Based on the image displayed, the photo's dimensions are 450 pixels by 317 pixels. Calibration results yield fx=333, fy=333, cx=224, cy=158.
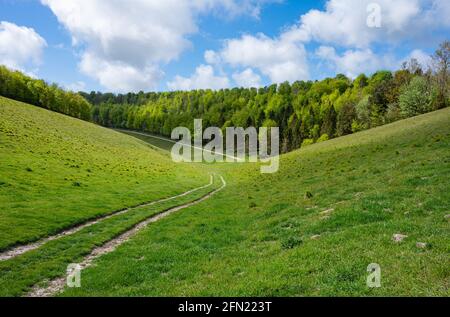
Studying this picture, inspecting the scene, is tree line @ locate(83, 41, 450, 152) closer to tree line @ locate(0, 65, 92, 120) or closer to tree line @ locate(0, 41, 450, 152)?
tree line @ locate(0, 41, 450, 152)

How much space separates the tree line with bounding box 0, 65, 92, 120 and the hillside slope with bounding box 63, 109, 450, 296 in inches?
4810

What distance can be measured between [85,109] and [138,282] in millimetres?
150331

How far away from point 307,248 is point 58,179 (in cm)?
3156

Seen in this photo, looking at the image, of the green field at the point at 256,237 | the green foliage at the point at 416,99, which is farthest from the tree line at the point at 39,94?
the green foliage at the point at 416,99

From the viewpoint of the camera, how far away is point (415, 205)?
15.0 m

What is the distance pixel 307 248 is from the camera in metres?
12.1

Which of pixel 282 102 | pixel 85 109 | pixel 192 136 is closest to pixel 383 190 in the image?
pixel 85 109

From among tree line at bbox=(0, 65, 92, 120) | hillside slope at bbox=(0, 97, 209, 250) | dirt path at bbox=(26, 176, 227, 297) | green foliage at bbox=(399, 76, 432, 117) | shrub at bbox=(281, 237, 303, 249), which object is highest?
tree line at bbox=(0, 65, 92, 120)

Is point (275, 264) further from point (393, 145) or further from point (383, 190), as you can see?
point (393, 145)

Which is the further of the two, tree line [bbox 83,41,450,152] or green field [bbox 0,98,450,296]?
tree line [bbox 83,41,450,152]

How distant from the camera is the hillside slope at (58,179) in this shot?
22094 mm

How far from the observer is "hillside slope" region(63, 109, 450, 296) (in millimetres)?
9312

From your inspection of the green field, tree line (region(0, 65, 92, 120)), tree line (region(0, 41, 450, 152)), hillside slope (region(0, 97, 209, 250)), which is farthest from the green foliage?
tree line (region(0, 65, 92, 120))

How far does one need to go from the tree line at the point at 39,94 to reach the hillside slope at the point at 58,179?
58.5 meters
